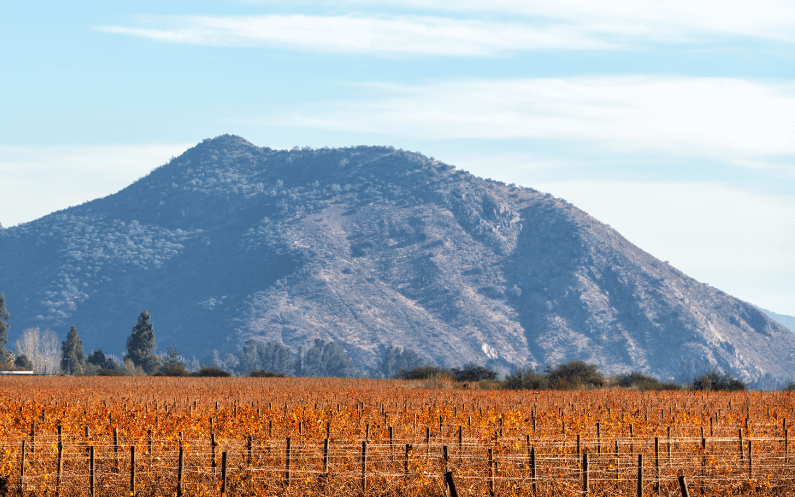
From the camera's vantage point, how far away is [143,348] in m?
135

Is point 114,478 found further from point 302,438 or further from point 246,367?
point 246,367

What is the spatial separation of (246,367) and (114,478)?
177m

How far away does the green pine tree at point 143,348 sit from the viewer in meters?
133

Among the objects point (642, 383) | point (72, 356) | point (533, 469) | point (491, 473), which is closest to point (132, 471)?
point (491, 473)

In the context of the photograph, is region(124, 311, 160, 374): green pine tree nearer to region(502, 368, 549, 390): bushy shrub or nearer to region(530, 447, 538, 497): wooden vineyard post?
region(502, 368, 549, 390): bushy shrub

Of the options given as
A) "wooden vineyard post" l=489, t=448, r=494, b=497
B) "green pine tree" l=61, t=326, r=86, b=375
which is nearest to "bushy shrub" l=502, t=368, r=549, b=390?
"wooden vineyard post" l=489, t=448, r=494, b=497

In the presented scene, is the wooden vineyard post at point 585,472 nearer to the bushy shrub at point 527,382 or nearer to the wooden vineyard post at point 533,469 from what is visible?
the wooden vineyard post at point 533,469

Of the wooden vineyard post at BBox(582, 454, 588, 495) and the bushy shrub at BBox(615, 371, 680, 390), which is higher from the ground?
the wooden vineyard post at BBox(582, 454, 588, 495)

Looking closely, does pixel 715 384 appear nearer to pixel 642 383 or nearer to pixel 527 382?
pixel 642 383

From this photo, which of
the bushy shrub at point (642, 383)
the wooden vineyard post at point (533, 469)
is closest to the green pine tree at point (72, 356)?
the bushy shrub at point (642, 383)

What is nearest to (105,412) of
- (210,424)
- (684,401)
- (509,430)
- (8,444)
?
(210,424)

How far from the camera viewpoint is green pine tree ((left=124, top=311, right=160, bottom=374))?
13275 centimetres

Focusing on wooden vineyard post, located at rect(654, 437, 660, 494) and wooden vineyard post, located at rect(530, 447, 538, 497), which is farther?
wooden vineyard post, located at rect(654, 437, 660, 494)

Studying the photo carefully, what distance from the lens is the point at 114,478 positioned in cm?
2195
